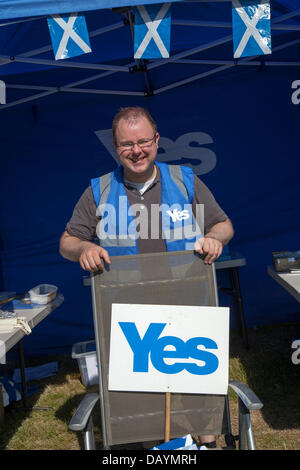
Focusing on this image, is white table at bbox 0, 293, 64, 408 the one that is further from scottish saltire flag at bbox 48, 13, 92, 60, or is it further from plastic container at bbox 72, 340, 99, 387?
scottish saltire flag at bbox 48, 13, 92, 60

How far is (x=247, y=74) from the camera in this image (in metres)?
4.36

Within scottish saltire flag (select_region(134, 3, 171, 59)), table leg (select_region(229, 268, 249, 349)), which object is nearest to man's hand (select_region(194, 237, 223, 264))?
scottish saltire flag (select_region(134, 3, 171, 59))

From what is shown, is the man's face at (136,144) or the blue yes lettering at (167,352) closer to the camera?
the blue yes lettering at (167,352)

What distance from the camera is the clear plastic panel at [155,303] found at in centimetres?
204

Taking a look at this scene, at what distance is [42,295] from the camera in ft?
10.7

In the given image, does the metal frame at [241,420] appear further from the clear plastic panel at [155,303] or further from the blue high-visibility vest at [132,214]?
the blue high-visibility vest at [132,214]

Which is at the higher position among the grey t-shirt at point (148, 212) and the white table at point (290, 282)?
the grey t-shirt at point (148, 212)

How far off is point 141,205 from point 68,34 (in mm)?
918

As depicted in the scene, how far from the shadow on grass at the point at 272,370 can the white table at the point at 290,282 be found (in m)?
0.84

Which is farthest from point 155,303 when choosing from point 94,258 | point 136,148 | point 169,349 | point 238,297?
point 238,297

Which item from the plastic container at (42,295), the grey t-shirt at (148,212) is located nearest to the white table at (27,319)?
the plastic container at (42,295)

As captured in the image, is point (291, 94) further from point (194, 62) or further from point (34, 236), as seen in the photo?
point (34, 236)

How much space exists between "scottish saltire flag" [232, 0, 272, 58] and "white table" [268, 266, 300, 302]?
1.27 metres

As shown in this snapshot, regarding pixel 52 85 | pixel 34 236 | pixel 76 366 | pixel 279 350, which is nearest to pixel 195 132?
pixel 52 85
